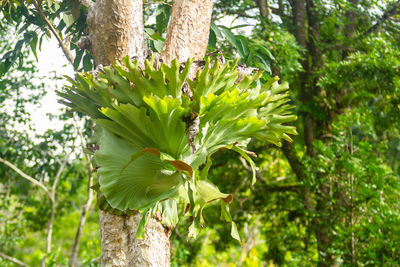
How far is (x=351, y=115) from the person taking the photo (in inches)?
172

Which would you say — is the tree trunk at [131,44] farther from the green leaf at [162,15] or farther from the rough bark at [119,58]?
the green leaf at [162,15]

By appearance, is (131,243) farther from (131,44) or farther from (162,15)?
(162,15)

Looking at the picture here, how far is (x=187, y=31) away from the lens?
1.84 m

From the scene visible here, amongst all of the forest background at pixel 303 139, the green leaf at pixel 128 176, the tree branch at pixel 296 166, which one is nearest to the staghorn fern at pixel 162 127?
the green leaf at pixel 128 176

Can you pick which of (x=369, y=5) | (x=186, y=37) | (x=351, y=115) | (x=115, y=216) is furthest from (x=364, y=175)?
(x=115, y=216)

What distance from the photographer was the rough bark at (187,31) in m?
1.77

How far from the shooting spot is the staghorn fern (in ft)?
4.71

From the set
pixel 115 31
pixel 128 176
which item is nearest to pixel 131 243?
pixel 128 176

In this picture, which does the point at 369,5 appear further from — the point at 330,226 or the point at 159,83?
the point at 159,83

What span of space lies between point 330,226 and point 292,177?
8.92 ft

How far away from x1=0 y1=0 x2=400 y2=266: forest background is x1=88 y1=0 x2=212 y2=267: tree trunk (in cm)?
46

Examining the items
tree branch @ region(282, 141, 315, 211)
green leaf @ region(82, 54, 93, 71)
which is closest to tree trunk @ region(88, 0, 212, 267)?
green leaf @ region(82, 54, 93, 71)

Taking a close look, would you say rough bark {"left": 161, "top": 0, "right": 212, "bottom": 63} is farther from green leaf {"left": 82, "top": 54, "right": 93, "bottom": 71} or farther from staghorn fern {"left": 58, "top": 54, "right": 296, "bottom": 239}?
green leaf {"left": 82, "top": 54, "right": 93, "bottom": 71}

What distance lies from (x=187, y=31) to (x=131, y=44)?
0.25 meters
